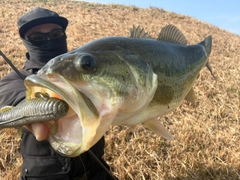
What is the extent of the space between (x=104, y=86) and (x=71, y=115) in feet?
0.77

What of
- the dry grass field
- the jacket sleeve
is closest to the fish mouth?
the jacket sleeve

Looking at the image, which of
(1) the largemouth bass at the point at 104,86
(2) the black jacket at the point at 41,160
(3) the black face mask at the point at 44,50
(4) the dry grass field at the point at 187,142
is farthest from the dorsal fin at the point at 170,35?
(4) the dry grass field at the point at 187,142

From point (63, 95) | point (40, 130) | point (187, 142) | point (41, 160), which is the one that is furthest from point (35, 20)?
point (187, 142)

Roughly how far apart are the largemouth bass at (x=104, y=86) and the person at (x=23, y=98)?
0.93 meters

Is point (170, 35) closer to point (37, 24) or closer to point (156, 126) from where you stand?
point (156, 126)

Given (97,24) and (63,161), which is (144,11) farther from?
(63,161)

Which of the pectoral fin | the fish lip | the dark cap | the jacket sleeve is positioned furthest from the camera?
the dark cap

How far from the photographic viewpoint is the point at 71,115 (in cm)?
143

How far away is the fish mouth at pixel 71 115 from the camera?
4.10 feet

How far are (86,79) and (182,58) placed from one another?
3.40 ft

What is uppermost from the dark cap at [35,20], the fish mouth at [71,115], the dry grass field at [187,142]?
the fish mouth at [71,115]

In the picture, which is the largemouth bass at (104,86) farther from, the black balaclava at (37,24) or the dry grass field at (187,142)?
the dry grass field at (187,142)

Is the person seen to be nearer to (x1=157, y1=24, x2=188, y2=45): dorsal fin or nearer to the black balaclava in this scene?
the black balaclava

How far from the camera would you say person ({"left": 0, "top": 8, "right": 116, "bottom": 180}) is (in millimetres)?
2686
